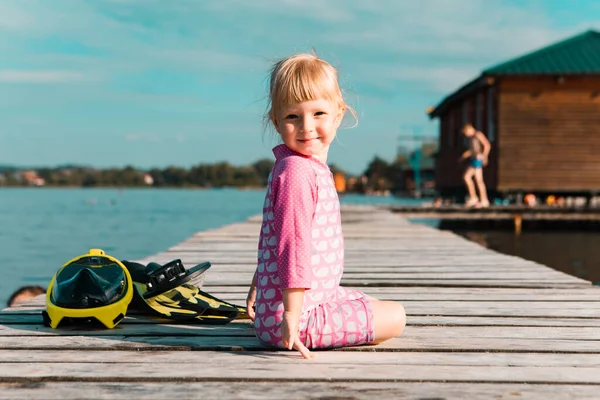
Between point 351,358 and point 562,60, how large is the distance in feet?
62.2

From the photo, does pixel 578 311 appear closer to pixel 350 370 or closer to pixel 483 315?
pixel 483 315

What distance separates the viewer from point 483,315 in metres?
3.48

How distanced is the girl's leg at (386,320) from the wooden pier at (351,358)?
0.05m

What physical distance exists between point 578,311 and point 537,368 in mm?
1300

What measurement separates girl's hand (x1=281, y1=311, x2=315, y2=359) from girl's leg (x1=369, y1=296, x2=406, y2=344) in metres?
0.35

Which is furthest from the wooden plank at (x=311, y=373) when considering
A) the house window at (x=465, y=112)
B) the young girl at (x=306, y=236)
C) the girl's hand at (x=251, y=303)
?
the house window at (x=465, y=112)

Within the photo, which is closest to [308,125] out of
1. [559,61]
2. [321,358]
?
[321,358]

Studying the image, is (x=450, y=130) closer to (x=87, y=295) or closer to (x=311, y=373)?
(x=87, y=295)

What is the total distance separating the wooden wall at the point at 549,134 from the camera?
752 inches

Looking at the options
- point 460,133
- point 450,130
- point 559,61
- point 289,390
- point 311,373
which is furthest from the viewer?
point 450,130

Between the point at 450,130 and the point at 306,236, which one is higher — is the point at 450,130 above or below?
above

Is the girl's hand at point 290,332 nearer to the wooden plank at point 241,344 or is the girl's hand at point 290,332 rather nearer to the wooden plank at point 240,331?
the wooden plank at point 241,344

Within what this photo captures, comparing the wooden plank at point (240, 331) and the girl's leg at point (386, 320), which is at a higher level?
the girl's leg at point (386, 320)

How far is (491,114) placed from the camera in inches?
802
